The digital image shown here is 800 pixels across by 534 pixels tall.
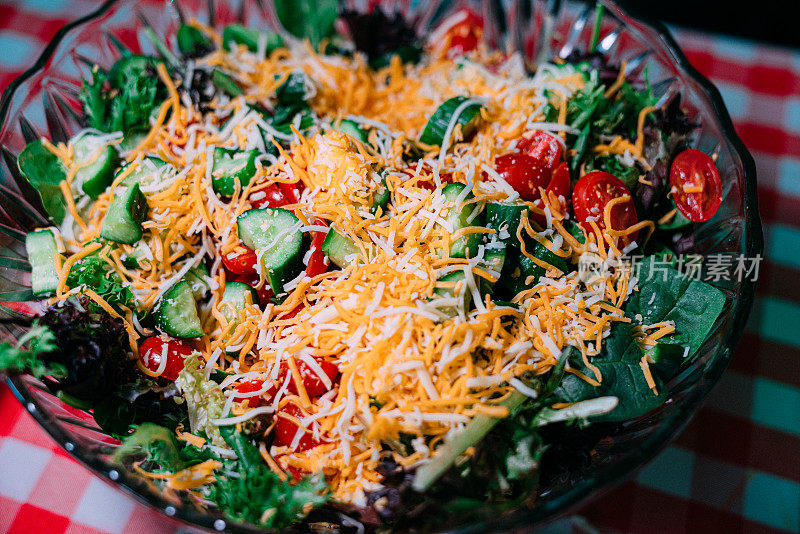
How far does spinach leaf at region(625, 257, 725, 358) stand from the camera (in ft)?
4.99

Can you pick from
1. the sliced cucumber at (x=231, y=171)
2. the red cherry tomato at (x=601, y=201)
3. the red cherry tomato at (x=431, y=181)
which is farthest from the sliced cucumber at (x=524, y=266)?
the sliced cucumber at (x=231, y=171)

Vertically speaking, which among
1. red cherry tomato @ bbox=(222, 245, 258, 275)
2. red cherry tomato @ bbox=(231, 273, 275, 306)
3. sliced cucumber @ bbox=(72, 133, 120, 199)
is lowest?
red cherry tomato @ bbox=(231, 273, 275, 306)

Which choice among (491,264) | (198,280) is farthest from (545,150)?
(198,280)

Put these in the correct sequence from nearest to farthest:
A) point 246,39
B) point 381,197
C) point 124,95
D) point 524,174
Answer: point 381,197 → point 524,174 → point 124,95 → point 246,39

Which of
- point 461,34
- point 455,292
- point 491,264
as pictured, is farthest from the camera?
point 461,34

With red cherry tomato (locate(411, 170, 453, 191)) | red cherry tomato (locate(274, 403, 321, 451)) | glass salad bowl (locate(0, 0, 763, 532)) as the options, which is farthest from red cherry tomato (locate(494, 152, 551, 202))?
red cherry tomato (locate(274, 403, 321, 451))

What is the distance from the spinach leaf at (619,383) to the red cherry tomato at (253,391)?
0.70m

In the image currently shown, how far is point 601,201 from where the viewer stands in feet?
5.32

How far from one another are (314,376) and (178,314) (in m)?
0.43

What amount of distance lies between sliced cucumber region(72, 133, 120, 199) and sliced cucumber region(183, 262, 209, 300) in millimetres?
436

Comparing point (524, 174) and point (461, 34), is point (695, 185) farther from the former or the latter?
point (461, 34)

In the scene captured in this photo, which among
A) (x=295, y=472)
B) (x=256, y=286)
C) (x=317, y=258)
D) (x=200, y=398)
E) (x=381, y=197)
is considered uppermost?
(x=381, y=197)

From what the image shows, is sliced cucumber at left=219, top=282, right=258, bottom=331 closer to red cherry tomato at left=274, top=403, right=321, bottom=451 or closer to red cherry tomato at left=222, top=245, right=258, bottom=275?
red cherry tomato at left=222, top=245, right=258, bottom=275

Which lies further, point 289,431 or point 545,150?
point 545,150
